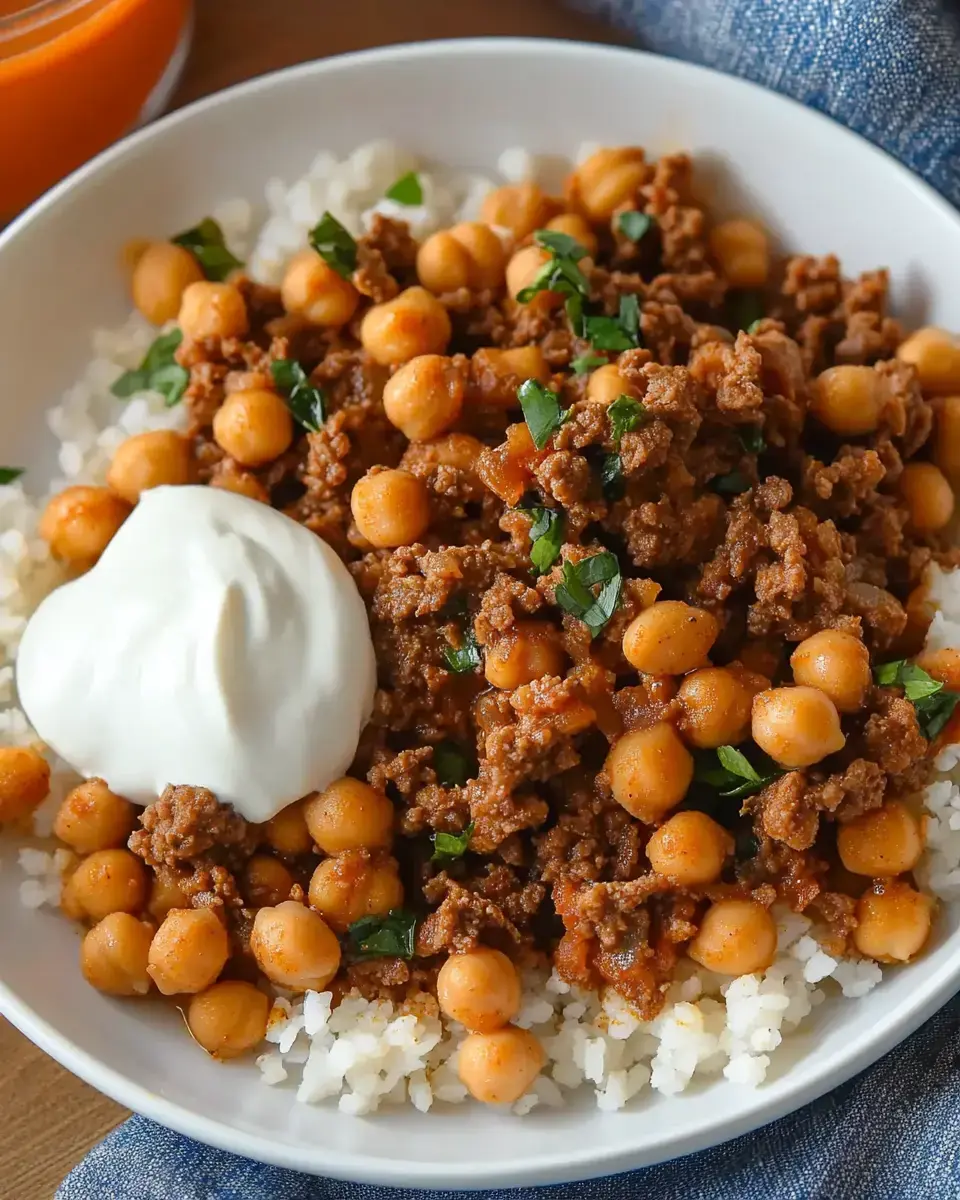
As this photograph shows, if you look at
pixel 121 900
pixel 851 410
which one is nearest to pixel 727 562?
pixel 851 410

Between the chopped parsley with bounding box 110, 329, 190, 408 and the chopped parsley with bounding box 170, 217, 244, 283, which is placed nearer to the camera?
the chopped parsley with bounding box 110, 329, 190, 408

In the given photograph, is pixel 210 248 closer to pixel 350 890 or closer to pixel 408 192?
pixel 408 192

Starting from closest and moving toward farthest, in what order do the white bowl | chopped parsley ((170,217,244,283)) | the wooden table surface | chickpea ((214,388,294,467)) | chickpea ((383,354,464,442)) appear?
chickpea ((383,354,464,442)) → chickpea ((214,388,294,467)) → the white bowl → chopped parsley ((170,217,244,283)) → the wooden table surface

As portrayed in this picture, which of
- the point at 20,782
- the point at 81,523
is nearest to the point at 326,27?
the point at 81,523

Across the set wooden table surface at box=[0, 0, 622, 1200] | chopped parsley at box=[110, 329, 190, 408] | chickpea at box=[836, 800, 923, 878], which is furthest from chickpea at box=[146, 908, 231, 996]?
wooden table surface at box=[0, 0, 622, 1200]

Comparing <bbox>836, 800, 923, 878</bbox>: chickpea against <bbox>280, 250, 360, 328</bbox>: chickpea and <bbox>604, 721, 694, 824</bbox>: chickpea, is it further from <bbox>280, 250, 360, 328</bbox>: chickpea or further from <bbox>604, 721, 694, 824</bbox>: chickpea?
<bbox>280, 250, 360, 328</bbox>: chickpea

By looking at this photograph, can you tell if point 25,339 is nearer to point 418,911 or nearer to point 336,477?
point 336,477

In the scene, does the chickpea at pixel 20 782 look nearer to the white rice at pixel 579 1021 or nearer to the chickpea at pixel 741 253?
the white rice at pixel 579 1021

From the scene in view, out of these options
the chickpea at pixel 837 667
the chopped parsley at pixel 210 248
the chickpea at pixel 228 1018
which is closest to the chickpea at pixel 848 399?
the chickpea at pixel 837 667
